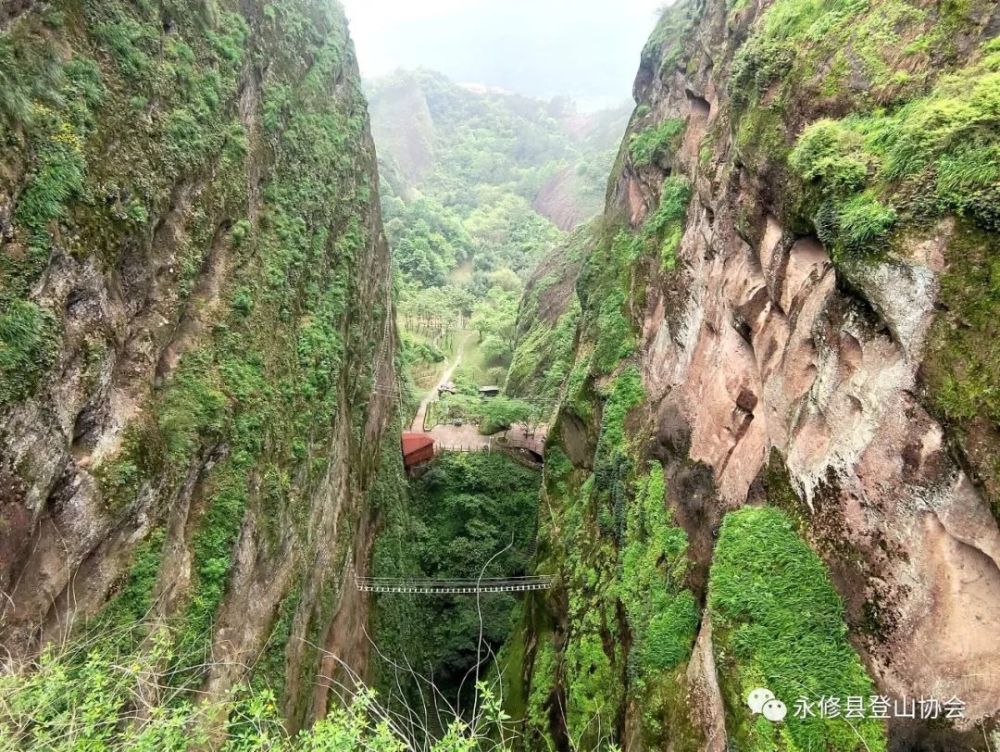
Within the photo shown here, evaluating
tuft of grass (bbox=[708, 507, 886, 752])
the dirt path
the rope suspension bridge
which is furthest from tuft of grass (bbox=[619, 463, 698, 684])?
the dirt path

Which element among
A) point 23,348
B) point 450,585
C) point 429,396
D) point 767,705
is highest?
point 23,348

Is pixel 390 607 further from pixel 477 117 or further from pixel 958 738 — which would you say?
pixel 477 117

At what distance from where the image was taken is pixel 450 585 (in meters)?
22.3

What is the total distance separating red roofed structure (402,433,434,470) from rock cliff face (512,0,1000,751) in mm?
12144

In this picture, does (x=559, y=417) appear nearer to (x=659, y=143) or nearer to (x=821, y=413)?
(x=659, y=143)

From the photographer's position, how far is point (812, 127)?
9.15 metres

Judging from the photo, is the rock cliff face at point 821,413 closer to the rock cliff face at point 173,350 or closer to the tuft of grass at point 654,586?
the tuft of grass at point 654,586

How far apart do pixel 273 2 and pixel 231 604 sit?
19.5 metres

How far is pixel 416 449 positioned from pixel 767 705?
64.9 ft

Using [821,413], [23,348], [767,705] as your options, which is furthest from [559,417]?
[23,348]

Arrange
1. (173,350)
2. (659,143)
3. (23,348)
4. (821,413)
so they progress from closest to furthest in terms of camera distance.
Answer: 1. (23,348)
2. (821,413)
3. (173,350)
4. (659,143)

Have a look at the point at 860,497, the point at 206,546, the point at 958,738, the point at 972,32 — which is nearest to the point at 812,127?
the point at 972,32

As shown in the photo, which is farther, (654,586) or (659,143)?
(659,143)

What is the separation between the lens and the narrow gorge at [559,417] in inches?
269
